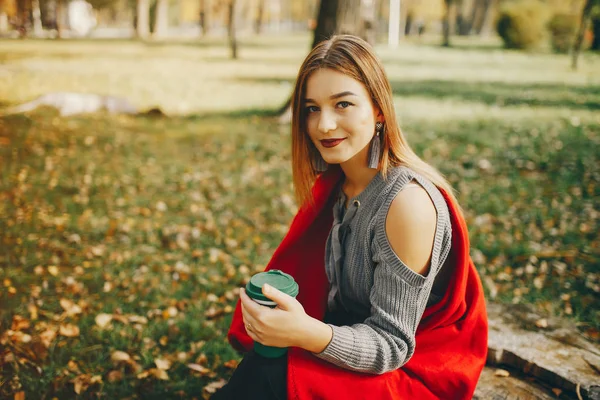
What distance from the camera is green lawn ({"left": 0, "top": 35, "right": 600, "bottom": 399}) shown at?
333cm

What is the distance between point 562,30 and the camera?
2288 cm

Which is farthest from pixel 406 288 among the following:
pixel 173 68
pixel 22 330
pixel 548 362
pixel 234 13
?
pixel 234 13

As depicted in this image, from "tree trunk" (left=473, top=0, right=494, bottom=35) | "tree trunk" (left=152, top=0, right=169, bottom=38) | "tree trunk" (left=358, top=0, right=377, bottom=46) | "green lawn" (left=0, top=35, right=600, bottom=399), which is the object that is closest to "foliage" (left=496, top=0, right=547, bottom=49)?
"tree trunk" (left=473, top=0, right=494, bottom=35)

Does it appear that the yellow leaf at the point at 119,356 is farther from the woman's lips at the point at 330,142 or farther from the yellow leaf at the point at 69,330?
the woman's lips at the point at 330,142

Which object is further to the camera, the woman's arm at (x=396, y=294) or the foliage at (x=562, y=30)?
the foliage at (x=562, y=30)

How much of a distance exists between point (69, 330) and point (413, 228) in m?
2.84

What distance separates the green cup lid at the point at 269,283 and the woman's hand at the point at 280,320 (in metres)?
0.03

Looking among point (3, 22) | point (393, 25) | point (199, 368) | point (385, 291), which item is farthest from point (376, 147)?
point (3, 22)

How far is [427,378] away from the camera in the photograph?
1.76m

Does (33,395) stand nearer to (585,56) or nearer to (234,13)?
(234,13)

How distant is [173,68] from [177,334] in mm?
15639

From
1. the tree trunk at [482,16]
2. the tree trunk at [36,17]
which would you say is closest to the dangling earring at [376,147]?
the tree trunk at [36,17]

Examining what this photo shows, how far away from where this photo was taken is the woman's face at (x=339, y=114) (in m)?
1.82

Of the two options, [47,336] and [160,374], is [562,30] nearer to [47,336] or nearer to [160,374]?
[160,374]
